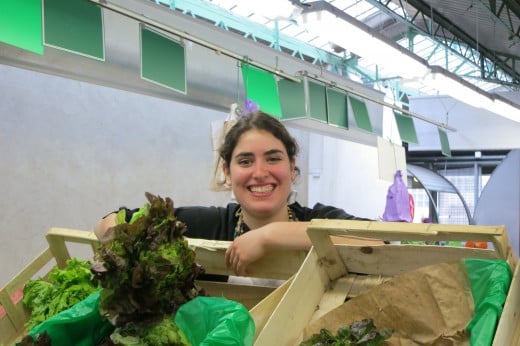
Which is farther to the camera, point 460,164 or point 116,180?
point 460,164

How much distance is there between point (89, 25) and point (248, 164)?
0.97 metres

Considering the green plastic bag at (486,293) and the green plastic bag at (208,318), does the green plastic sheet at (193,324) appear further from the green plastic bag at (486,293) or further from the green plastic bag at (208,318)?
the green plastic bag at (486,293)

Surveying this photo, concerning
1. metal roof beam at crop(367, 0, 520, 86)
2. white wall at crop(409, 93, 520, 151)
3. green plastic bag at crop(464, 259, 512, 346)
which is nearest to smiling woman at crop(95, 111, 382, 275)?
green plastic bag at crop(464, 259, 512, 346)

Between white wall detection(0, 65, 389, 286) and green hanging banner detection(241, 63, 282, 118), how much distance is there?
1.27m

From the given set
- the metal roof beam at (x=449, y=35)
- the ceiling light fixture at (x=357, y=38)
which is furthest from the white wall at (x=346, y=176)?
the ceiling light fixture at (x=357, y=38)

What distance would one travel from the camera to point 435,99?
35.1 feet

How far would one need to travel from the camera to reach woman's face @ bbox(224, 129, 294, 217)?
61.2 inches

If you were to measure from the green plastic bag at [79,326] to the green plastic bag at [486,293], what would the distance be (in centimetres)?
67

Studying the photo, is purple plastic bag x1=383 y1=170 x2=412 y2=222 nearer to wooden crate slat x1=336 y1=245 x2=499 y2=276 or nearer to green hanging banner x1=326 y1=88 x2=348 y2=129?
green hanging banner x1=326 y1=88 x2=348 y2=129

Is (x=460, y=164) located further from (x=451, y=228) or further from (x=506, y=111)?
(x=451, y=228)

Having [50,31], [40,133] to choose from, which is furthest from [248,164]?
[40,133]

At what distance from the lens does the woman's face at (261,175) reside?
1.55 m

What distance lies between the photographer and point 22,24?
1789mm

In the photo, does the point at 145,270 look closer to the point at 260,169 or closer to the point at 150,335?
the point at 150,335
